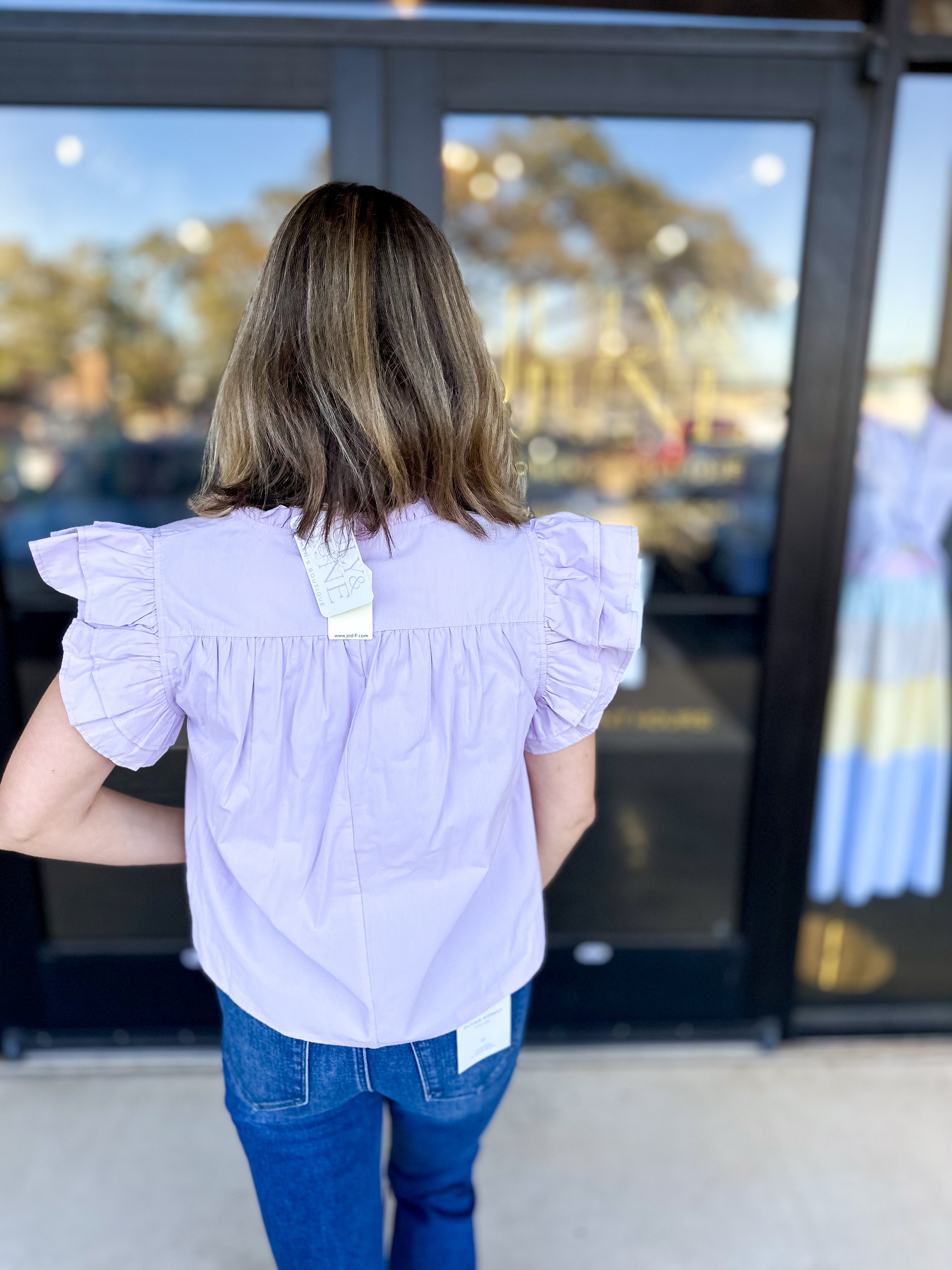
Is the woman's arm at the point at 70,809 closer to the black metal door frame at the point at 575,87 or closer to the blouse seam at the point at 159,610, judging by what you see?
the blouse seam at the point at 159,610

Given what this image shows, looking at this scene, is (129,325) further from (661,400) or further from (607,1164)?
(607,1164)

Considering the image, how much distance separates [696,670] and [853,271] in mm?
913

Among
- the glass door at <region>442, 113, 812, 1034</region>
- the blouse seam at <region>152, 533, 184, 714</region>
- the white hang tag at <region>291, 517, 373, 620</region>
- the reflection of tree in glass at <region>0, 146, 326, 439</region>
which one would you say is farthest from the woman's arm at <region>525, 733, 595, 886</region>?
the reflection of tree in glass at <region>0, 146, 326, 439</region>

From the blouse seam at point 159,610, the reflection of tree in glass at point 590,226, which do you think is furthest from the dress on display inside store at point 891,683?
the blouse seam at point 159,610

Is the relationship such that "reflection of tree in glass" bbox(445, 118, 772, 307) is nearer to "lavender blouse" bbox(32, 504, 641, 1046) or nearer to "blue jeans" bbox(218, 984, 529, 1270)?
"lavender blouse" bbox(32, 504, 641, 1046)

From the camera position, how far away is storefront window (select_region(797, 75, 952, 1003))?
199cm

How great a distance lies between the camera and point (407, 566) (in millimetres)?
913

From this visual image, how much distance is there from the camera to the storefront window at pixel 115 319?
197 cm

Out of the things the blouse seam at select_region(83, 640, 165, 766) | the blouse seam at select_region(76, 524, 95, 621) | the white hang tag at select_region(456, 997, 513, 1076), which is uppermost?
the blouse seam at select_region(76, 524, 95, 621)

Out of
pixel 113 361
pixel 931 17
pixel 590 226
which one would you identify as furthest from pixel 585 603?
pixel 113 361

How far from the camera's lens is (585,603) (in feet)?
3.15

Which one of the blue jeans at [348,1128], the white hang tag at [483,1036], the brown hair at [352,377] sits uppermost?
the brown hair at [352,377]

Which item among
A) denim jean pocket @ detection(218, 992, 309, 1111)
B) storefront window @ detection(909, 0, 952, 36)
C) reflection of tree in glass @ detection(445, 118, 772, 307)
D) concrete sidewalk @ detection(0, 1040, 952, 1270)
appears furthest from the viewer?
reflection of tree in glass @ detection(445, 118, 772, 307)

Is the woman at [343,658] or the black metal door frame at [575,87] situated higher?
A: the black metal door frame at [575,87]
